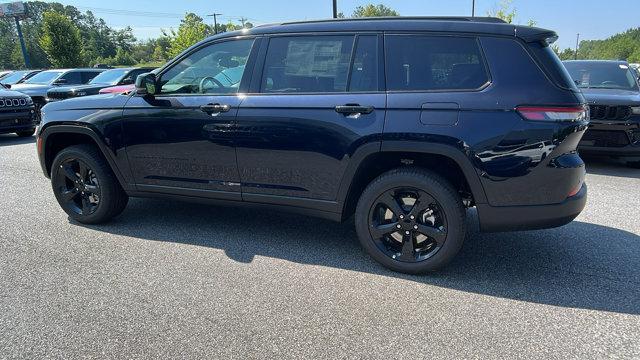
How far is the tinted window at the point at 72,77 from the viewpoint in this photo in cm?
1534

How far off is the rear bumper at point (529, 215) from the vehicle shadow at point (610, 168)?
4.26m

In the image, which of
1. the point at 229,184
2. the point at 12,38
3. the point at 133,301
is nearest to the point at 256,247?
the point at 229,184

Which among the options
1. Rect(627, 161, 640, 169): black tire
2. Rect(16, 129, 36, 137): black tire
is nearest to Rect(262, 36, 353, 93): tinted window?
Rect(627, 161, 640, 169): black tire

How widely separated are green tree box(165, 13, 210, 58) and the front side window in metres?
39.2

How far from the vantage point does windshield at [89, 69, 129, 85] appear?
13.6 meters

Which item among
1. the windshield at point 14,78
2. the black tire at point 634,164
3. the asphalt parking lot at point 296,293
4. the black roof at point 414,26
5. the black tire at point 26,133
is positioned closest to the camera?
the asphalt parking lot at point 296,293

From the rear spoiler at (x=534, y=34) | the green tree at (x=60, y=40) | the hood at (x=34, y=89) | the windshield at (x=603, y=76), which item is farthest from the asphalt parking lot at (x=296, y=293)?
the green tree at (x=60, y=40)

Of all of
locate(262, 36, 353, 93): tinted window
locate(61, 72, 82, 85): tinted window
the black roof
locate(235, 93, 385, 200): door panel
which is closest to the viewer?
the black roof

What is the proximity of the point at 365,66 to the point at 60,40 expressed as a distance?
3826 centimetres

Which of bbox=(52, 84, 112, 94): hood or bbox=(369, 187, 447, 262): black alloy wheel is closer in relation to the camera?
bbox=(369, 187, 447, 262): black alloy wheel

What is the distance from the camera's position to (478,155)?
3.03 m

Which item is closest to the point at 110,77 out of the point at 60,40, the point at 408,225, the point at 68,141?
the point at 68,141

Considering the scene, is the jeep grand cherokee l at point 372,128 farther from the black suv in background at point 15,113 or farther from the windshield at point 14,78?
the windshield at point 14,78

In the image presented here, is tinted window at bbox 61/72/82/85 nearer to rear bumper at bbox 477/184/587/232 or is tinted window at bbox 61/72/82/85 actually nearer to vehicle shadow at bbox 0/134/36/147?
vehicle shadow at bbox 0/134/36/147
